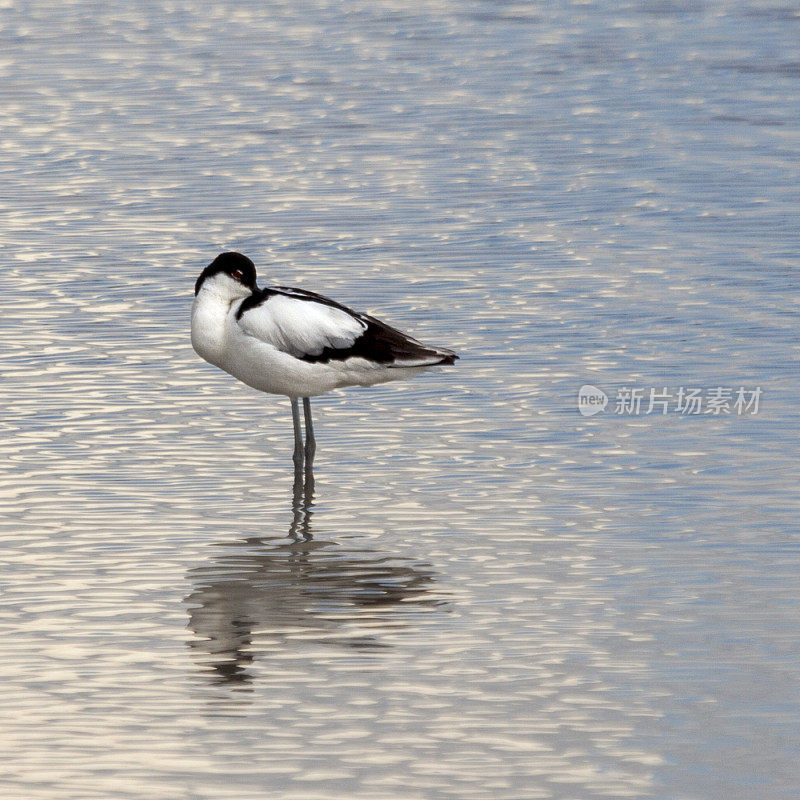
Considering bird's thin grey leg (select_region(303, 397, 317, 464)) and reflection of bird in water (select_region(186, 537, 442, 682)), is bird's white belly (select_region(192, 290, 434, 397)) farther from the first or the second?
reflection of bird in water (select_region(186, 537, 442, 682))

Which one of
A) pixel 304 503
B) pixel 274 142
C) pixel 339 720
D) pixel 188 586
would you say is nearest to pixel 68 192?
pixel 274 142

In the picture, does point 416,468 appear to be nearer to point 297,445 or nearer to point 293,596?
point 297,445

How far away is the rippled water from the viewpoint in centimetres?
714

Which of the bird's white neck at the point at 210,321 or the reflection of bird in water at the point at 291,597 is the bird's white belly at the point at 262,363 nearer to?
the bird's white neck at the point at 210,321

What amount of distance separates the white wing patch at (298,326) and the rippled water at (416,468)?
23.1 inches

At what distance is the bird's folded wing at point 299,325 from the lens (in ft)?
36.1

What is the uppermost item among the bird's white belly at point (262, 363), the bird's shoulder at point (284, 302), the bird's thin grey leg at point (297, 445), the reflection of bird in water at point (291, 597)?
the bird's shoulder at point (284, 302)

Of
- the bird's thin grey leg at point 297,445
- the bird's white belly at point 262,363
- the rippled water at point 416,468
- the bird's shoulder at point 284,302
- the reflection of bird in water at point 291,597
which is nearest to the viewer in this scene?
the rippled water at point 416,468

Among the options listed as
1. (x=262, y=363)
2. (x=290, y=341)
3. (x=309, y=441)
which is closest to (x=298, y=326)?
(x=290, y=341)

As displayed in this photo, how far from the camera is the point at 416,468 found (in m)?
10.7

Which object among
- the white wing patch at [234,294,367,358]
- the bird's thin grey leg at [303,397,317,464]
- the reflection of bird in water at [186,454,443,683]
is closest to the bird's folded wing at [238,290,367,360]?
the white wing patch at [234,294,367,358]

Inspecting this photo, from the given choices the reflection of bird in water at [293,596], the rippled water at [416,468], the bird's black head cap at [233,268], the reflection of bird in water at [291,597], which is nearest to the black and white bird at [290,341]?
the bird's black head cap at [233,268]

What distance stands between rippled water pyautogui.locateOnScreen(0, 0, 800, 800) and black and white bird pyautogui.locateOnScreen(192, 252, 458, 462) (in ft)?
1.26

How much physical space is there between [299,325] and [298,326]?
1cm
